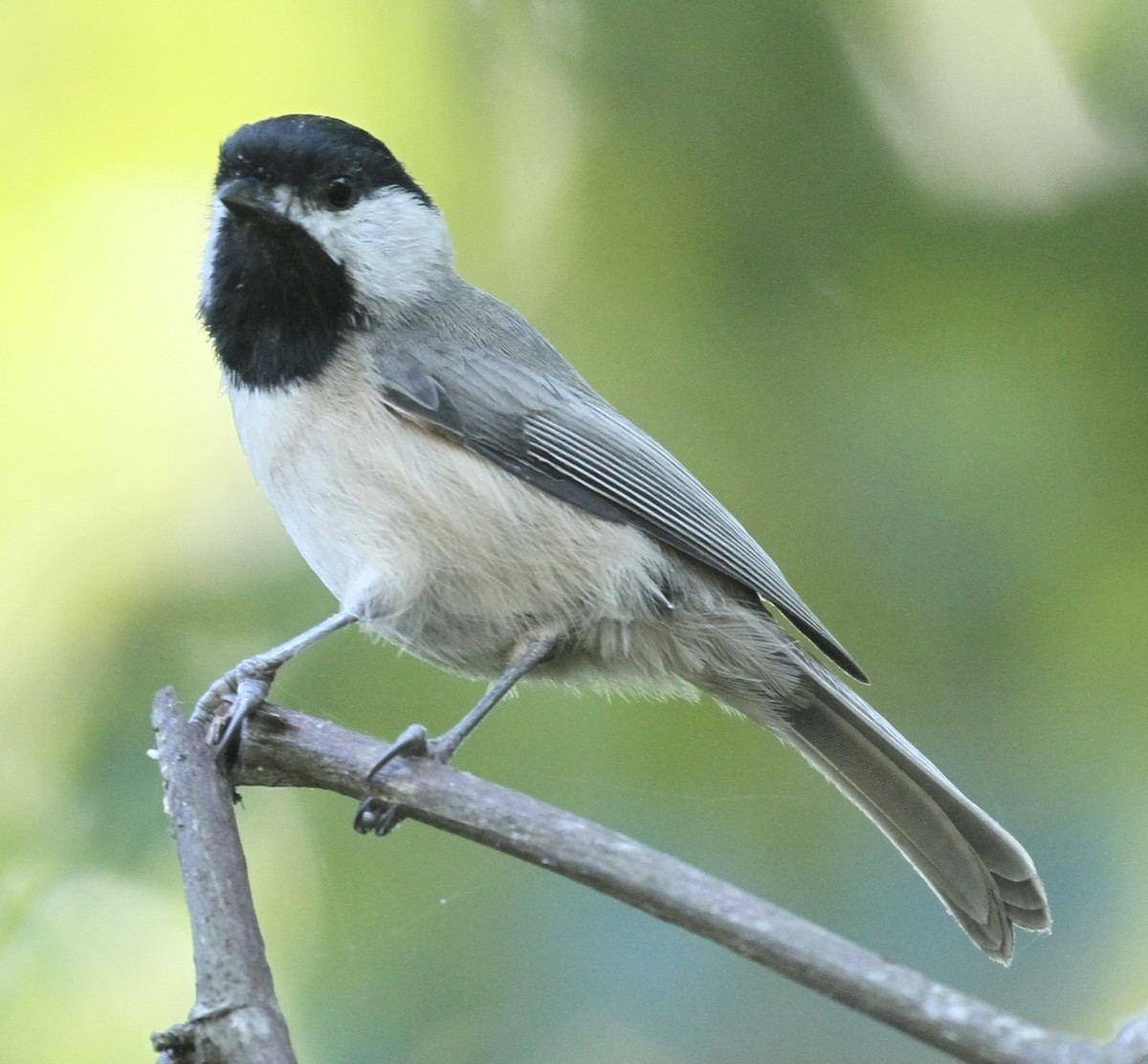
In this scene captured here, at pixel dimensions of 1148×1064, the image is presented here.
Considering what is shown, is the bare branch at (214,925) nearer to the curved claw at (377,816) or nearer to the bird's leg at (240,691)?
the bird's leg at (240,691)

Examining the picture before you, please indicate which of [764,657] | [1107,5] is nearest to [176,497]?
[764,657]

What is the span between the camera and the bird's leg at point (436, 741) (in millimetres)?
1218

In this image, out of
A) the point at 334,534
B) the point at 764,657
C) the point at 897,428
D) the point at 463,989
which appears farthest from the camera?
the point at 897,428

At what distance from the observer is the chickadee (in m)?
1.54

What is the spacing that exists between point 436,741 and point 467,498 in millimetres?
321

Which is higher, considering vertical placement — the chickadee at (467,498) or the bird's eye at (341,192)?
the bird's eye at (341,192)

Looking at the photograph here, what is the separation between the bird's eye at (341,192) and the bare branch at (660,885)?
0.68 m

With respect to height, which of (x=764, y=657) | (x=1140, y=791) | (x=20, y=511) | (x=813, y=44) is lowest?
(x=1140, y=791)

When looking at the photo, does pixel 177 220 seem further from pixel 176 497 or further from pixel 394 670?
pixel 394 670

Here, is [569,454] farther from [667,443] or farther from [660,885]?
[660,885]

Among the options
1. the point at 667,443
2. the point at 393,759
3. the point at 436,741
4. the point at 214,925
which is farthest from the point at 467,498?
the point at 667,443

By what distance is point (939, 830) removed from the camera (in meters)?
1.62

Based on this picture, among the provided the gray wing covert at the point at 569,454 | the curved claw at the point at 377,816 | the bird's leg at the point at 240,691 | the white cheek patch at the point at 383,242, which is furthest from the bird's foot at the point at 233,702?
the white cheek patch at the point at 383,242

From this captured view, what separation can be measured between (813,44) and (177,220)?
3.89 ft
